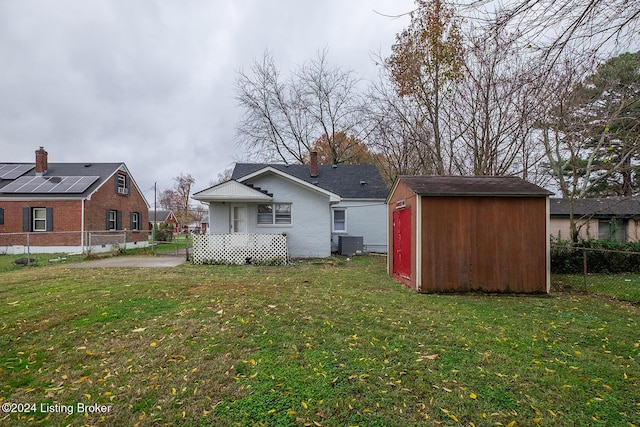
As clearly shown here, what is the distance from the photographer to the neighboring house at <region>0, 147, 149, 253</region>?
58.0 feet

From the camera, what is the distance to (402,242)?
9.30 meters

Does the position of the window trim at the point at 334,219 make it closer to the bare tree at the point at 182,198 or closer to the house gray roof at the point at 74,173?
the house gray roof at the point at 74,173

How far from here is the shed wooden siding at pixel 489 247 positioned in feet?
25.6

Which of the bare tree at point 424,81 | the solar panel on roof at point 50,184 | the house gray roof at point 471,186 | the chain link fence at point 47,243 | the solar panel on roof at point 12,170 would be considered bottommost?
the chain link fence at point 47,243

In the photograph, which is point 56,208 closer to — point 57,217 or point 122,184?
point 57,217

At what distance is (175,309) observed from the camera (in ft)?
18.7

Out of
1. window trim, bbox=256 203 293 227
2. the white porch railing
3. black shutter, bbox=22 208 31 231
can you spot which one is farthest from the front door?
black shutter, bbox=22 208 31 231

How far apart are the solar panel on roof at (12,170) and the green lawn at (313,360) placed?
62.2 ft

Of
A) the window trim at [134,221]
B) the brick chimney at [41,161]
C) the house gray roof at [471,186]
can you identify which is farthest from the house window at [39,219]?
the house gray roof at [471,186]

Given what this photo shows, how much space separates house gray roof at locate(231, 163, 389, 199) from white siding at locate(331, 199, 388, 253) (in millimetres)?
491

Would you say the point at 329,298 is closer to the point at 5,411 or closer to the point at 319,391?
the point at 319,391

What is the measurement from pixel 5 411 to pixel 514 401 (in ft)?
15.0

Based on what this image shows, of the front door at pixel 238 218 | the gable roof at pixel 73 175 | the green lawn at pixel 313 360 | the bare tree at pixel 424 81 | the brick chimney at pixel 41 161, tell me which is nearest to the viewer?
the green lawn at pixel 313 360

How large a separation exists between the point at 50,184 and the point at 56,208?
198 centimetres
